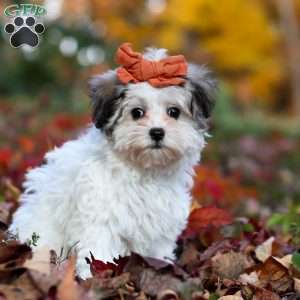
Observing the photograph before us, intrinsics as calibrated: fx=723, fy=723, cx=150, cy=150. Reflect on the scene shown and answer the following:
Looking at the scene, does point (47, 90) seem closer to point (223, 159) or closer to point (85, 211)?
point (223, 159)

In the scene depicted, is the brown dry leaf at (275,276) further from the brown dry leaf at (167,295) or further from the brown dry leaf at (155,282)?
the brown dry leaf at (167,295)

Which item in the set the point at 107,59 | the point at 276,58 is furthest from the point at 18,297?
the point at 276,58

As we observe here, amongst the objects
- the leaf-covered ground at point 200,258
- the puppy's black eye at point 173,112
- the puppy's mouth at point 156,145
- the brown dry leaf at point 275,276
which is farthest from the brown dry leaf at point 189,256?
the puppy's black eye at point 173,112

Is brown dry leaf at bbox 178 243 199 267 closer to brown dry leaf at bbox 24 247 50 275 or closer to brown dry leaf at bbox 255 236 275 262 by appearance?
brown dry leaf at bbox 255 236 275 262

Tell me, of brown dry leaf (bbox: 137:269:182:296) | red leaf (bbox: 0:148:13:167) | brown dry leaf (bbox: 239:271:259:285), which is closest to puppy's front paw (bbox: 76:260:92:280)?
brown dry leaf (bbox: 137:269:182:296)

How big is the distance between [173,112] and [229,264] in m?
1.05

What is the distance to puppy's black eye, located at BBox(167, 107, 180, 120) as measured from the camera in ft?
15.2

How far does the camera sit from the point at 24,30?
471 cm

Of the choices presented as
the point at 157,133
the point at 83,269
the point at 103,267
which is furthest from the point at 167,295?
the point at 157,133

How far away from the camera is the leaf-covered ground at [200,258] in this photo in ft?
11.3

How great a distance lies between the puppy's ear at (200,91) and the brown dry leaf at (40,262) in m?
1.64

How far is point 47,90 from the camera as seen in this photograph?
16.5 m

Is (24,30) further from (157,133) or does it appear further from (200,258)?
(200,258)

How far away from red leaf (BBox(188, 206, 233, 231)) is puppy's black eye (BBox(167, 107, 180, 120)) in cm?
119
